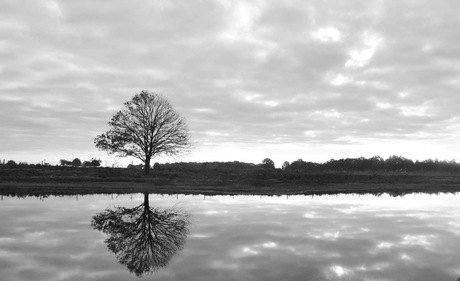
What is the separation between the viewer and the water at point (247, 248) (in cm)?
1266

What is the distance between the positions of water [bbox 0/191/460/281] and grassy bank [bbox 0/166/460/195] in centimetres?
2509

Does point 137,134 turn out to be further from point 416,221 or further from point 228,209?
point 416,221

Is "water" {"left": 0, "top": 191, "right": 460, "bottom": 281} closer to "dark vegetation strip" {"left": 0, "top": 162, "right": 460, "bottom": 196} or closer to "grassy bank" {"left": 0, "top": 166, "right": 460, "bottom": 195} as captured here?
"grassy bank" {"left": 0, "top": 166, "right": 460, "bottom": 195}

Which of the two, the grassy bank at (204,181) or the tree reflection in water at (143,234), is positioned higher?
the grassy bank at (204,181)

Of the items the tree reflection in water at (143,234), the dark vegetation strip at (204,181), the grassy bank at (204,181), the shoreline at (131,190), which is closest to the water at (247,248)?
the tree reflection in water at (143,234)

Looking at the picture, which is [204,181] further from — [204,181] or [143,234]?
[143,234]

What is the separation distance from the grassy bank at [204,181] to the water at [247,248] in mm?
25092

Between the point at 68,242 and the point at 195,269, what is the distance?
751 centimetres

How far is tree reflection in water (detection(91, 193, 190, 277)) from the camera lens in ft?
46.0

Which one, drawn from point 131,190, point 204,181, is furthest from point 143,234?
point 204,181

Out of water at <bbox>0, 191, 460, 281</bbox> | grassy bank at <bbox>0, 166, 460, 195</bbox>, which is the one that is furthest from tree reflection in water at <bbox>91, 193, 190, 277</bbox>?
grassy bank at <bbox>0, 166, 460, 195</bbox>

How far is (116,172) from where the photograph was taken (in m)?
68.3

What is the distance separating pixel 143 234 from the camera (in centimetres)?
1875

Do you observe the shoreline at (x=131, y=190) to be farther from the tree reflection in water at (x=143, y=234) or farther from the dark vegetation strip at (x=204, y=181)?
the tree reflection in water at (x=143, y=234)
